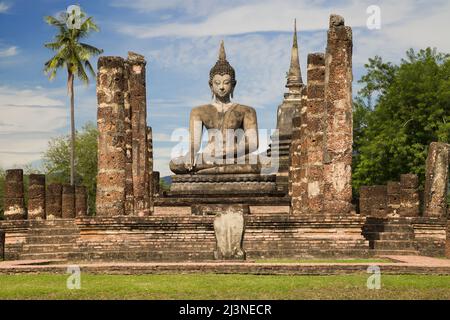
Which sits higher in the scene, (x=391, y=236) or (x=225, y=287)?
(x=391, y=236)

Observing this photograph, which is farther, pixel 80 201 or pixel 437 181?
pixel 80 201

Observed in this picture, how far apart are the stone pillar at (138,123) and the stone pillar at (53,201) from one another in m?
3.88

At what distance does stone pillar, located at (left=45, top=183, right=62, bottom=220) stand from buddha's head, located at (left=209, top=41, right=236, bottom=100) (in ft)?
19.0

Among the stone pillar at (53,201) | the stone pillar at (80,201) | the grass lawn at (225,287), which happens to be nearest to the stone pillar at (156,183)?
the stone pillar at (80,201)

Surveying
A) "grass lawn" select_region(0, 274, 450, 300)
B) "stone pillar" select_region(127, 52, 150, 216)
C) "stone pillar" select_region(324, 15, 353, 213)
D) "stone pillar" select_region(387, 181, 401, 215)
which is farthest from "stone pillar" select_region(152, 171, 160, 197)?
"grass lawn" select_region(0, 274, 450, 300)

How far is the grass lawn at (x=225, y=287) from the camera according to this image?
446 inches

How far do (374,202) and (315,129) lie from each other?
4951 millimetres

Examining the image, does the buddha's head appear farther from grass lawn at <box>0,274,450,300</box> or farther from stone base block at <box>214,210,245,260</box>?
grass lawn at <box>0,274,450,300</box>

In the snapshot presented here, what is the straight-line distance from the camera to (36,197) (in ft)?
84.1

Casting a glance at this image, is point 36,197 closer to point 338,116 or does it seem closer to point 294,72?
point 338,116

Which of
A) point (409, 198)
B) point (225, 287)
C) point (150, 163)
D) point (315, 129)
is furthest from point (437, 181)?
point (225, 287)

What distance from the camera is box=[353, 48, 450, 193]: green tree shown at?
107 feet
